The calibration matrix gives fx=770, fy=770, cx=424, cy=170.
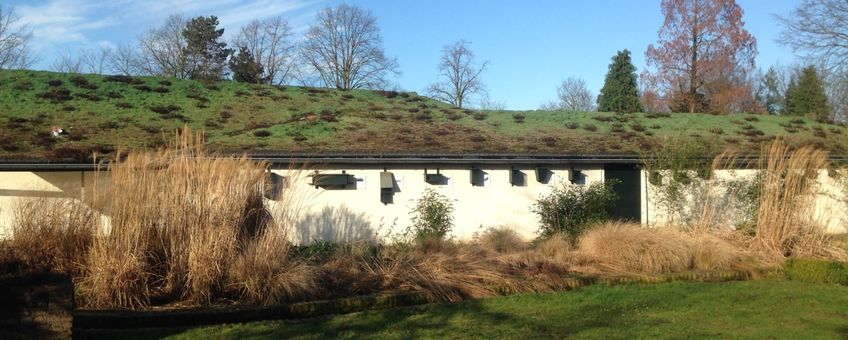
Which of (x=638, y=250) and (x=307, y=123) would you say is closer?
(x=638, y=250)

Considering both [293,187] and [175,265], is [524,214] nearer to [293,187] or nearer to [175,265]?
[293,187]

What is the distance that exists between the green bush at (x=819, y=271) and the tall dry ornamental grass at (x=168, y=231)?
26.8ft

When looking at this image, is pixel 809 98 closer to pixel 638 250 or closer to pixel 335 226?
pixel 335 226

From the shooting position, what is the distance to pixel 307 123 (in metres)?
21.1

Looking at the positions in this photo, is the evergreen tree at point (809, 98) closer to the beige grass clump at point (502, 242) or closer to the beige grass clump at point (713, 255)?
the beige grass clump at point (713, 255)

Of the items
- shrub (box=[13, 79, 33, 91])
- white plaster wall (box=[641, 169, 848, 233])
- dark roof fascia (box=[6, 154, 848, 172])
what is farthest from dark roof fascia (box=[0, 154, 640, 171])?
shrub (box=[13, 79, 33, 91])

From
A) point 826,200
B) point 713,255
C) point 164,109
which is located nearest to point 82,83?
point 164,109

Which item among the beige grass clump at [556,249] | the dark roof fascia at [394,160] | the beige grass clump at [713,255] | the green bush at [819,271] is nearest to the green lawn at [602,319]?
the green bush at [819,271]

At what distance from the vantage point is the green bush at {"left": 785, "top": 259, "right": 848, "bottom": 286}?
11.8 m

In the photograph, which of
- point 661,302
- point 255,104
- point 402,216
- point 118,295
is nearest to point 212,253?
point 118,295

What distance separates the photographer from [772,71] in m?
54.8

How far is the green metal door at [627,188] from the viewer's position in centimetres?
1948

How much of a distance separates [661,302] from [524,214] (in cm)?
891

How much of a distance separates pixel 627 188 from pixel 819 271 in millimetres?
7974
